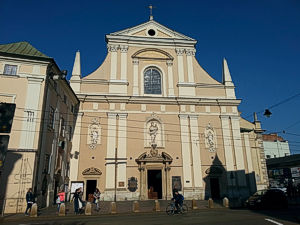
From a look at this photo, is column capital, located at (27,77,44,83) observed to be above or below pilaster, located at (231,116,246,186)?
above

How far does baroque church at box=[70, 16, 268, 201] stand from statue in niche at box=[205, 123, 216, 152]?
0.10 metres

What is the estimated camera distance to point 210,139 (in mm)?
24500

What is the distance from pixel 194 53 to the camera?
27.2m

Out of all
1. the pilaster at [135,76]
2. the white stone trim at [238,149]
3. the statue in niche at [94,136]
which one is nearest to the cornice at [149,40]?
the pilaster at [135,76]

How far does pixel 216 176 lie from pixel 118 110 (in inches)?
444

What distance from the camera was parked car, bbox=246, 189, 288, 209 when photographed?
628 inches

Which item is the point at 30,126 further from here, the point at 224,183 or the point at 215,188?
the point at 224,183

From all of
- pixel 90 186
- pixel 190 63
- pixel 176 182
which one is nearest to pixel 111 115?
pixel 90 186

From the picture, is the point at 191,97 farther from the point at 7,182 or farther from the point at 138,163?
the point at 7,182

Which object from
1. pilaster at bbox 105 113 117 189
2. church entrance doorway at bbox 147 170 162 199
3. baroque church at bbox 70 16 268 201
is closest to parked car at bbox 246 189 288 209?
baroque church at bbox 70 16 268 201

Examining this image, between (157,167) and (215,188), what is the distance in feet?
19.7

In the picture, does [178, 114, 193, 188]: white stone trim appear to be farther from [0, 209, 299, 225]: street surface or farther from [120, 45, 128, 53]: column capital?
[0, 209, 299, 225]: street surface

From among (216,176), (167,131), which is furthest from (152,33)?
(216,176)

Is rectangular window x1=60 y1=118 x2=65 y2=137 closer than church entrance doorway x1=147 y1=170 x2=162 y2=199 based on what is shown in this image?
Yes
